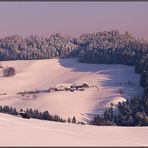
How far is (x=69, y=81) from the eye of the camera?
11944 centimetres

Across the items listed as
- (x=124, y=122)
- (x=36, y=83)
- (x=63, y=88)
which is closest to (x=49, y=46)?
(x=36, y=83)

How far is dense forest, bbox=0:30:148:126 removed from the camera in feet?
222

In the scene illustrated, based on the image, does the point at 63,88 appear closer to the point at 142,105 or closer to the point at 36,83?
the point at 36,83

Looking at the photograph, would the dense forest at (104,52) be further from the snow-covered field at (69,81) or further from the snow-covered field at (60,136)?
the snow-covered field at (60,136)

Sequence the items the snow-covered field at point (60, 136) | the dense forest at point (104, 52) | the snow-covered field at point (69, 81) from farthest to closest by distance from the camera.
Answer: the snow-covered field at point (69, 81), the dense forest at point (104, 52), the snow-covered field at point (60, 136)

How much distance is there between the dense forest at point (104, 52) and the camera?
67669mm

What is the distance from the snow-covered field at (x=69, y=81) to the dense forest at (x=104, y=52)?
3297 mm

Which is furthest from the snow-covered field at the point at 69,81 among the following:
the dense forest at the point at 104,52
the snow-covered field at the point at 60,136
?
the snow-covered field at the point at 60,136

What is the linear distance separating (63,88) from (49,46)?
274 ft

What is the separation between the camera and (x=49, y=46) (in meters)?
184

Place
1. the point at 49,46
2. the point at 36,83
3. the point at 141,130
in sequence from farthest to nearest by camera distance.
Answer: the point at 49,46, the point at 36,83, the point at 141,130

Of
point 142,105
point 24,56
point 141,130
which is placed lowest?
point 24,56

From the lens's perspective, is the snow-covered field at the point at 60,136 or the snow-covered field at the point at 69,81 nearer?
the snow-covered field at the point at 60,136

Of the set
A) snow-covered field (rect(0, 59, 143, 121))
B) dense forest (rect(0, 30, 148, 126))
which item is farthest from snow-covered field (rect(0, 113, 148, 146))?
snow-covered field (rect(0, 59, 143, 121))
